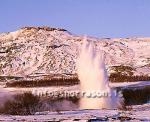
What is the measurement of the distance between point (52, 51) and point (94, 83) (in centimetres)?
13300

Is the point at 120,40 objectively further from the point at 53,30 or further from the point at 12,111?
the point at 12,111

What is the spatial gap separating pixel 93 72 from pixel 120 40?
518 ft

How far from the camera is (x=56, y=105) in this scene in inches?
1551

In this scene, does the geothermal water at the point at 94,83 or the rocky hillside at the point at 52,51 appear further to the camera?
the rocky hillside at the point at 52,51

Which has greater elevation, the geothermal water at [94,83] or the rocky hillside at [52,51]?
the rocky hillside at [52,51]

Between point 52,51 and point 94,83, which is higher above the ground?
point 52,51

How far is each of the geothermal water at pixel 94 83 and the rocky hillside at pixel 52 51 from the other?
4172 inches

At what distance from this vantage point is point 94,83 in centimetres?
3875

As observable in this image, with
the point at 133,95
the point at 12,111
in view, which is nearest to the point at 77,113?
the point at 12,111

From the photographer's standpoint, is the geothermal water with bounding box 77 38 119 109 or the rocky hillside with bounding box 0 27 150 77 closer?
the geothermal water with bounding box 77 38 119 109

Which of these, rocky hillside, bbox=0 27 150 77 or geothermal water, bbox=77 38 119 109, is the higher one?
rocky hillside, bbox=0 27 150 77

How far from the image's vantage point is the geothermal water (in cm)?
3669

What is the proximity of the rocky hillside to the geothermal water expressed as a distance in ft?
348

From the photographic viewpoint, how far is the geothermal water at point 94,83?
36.7 meters
